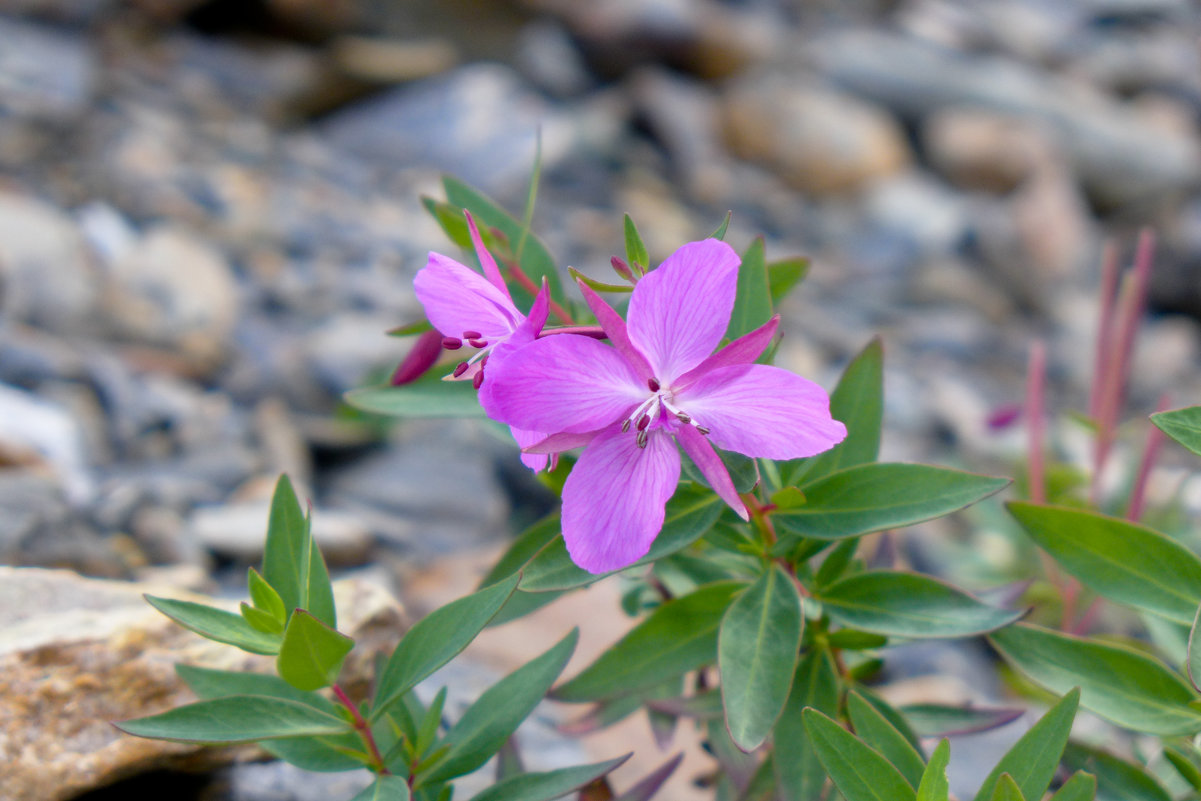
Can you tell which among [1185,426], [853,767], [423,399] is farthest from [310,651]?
[1185,426]

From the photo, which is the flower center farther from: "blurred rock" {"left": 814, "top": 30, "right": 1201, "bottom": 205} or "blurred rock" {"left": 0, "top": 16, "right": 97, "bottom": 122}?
"blurred rock" {"left": 814, "top": 30, "right": 1201, "bottom": 205}

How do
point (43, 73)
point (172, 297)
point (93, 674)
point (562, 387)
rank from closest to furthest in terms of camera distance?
point (562, 387), point (93, 674), point (172, 297), point (43, 73)

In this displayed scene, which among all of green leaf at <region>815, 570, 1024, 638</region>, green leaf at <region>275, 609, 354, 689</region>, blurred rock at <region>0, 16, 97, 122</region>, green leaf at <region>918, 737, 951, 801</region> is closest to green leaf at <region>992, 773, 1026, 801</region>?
green leaf at <region>918, 737, 951, 801</region>

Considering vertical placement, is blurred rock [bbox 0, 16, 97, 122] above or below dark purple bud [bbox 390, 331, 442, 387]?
below

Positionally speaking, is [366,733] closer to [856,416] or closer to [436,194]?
[856,416]

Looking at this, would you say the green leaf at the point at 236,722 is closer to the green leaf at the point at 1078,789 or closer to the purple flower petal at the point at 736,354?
the purple flower petal at the point at 736,354

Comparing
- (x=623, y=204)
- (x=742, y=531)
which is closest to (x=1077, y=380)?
(x=623, y=204)

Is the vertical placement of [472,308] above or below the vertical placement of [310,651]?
above
